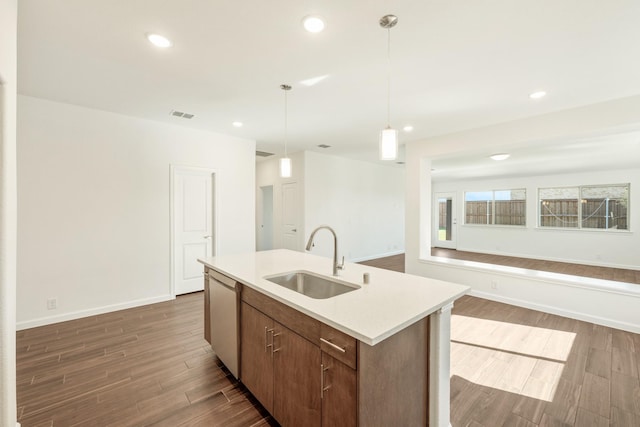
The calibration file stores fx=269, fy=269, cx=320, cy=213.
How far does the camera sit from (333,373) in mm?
1274

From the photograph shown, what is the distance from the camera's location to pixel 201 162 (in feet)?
14.7

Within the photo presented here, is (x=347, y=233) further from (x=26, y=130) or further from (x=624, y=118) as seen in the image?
(x=26, y=130)

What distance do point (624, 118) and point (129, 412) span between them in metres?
5.49

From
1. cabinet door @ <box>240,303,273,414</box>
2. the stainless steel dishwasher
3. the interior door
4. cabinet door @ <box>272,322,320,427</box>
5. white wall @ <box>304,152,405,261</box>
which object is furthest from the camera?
the interior door

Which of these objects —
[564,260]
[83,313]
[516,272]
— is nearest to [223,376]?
[83,313]

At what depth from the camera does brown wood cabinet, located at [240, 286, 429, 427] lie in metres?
1.19

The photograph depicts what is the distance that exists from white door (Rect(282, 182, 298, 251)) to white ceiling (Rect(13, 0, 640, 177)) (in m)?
2.60

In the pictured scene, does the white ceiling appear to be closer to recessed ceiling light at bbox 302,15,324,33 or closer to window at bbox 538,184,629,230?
recessed ceiling light at bbox 302,15,324,33

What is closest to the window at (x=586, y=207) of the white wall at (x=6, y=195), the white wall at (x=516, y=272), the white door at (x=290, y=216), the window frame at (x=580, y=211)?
the window frame at (x=580, y=211)

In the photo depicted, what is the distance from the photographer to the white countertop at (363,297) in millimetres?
1222

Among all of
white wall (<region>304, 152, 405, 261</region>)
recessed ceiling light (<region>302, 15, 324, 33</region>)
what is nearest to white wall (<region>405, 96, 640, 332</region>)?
white wall (<region>304, 152, 405, 261</region>)

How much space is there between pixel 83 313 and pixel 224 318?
8.61 ft

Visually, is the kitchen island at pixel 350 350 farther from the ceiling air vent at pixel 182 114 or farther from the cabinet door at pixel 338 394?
the ceiling air vent at pixel 182 114

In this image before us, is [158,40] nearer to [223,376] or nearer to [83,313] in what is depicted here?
[223,376]
